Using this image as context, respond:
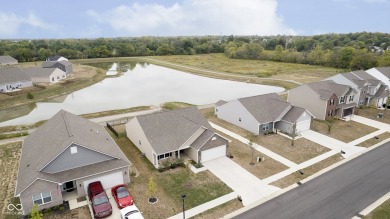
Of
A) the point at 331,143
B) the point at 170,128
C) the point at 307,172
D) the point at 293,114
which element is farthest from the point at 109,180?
the point at 331,143

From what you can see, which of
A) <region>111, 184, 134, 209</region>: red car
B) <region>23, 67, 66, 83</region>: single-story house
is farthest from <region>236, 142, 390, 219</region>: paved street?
<region>23, 67, 66, 83</region>: single-story house

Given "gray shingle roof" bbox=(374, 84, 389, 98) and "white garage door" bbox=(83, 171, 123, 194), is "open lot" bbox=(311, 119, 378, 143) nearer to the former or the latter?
"gray shingle roof" bbox=(374, 84, 389, 98)

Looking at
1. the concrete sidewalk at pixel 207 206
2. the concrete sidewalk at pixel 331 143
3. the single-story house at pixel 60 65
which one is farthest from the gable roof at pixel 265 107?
the single-story house at pixel 60 65

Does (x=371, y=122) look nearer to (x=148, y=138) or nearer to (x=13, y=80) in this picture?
(x=148, y=138)

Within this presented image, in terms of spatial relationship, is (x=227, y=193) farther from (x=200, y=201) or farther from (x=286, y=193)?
(x=286, y=193)

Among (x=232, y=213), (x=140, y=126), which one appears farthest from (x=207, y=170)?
(x=140, y=126)

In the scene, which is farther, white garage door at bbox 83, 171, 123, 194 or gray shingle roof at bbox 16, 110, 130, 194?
white garage door at bbox 83, 171, 123, 194

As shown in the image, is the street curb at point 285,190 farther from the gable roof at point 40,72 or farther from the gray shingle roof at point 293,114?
the gable roof at point 40,72
